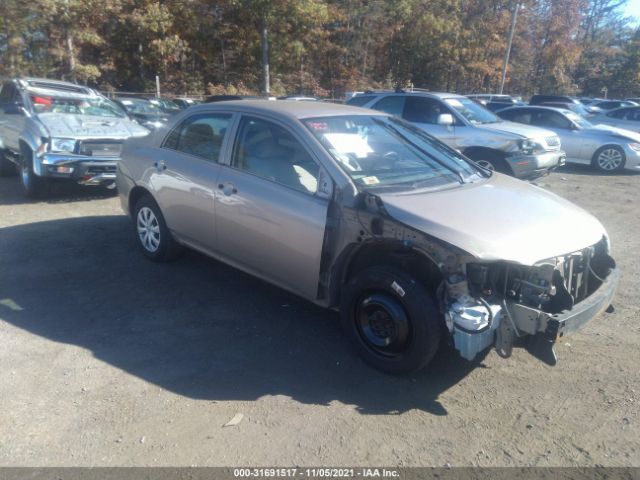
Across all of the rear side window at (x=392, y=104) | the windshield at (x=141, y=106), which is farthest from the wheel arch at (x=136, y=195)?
the windshield at (x=141, y=106)

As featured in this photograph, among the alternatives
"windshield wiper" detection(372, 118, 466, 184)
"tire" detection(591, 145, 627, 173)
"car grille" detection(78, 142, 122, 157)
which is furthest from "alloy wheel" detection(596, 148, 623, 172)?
"car grille" detection(78, 142, 122, 157)

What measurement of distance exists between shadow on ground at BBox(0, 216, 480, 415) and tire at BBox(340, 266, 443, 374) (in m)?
0.17

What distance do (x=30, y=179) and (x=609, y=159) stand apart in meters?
12.3

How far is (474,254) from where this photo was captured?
3.27 metres

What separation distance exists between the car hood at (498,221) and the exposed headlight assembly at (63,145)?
6149 mm

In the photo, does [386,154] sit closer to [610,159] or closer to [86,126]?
[86,126]

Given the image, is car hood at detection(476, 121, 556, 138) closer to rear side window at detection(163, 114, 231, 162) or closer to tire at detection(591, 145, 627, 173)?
tire at detection(591, 145, 627, 173)

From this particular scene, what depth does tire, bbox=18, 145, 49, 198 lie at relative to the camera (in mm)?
8266

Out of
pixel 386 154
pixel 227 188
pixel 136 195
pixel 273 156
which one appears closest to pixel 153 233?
pixel 136 195

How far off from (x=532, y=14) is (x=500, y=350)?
142ft

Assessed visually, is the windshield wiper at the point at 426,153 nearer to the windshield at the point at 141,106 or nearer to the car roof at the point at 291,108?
the car roof at the point at 291,108

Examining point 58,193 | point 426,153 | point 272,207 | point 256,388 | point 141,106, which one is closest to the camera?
point 256,388

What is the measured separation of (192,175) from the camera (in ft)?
16.4

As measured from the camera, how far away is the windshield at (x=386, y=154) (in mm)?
4137
